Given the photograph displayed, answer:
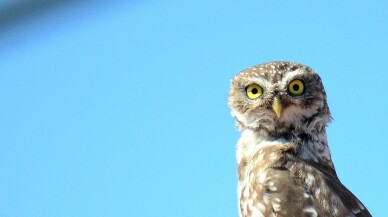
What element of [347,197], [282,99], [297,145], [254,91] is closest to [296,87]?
[282,99]

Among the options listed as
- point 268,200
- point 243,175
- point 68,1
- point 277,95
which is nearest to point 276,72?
point 277,95

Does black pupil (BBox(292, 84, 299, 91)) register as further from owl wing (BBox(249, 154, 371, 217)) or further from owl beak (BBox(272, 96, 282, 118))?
owl wing (BBox(249, 154, 371, 217))

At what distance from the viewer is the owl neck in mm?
4090

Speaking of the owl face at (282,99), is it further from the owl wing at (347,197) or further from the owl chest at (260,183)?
the owl wing at (347,197)

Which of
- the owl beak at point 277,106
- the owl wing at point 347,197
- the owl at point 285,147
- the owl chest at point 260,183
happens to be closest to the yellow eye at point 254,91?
the owl at point 285,147

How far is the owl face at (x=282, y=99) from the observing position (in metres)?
4.38

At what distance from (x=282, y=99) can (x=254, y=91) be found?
0.35 meters

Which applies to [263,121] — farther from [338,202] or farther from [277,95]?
[338,202]

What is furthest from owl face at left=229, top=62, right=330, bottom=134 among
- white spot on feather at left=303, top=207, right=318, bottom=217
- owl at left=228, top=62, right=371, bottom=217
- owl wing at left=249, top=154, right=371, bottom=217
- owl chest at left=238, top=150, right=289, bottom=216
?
white spot on feather at left=303, top=207, right=318, bottom=217

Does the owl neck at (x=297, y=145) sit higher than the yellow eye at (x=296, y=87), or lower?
lower

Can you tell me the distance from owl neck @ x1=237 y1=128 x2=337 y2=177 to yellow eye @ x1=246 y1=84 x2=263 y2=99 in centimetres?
31

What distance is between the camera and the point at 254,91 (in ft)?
15.4

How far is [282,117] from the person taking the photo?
4.36 m

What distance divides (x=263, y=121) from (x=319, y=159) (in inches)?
22.1
